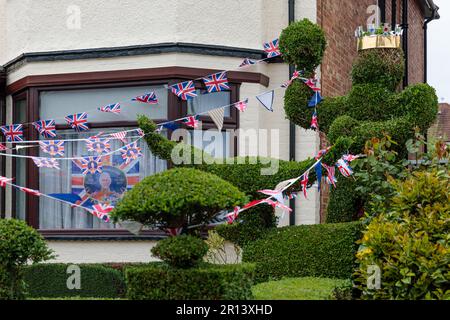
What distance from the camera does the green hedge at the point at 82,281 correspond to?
381 inches

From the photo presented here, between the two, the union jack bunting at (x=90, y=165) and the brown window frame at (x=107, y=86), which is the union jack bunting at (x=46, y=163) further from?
the brown window frame at (x=107, y=86)

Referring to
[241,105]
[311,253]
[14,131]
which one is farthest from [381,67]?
[14,131]

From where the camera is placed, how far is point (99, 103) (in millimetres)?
11117

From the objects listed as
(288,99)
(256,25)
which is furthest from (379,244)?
(256,25)

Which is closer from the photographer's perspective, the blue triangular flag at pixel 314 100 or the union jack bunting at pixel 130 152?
the blue triangular flag at pixel 314 100

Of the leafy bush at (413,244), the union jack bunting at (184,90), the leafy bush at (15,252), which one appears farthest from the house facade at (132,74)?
the leafy bush at (413,244)

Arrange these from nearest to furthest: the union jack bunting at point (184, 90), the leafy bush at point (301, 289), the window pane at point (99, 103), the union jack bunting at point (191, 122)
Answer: the leafy bush at point (301, 289) → the union jack bunting at point (191, 122) → the union jack bunting at point (184, 90) → the window pane at point (99, 103)

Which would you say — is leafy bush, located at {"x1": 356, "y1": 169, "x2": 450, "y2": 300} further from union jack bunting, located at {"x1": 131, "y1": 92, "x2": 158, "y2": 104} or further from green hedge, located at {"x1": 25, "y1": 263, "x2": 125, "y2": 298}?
union jack bunting, located at {"x1": 131, "y1": 92, "x2": 158, "y2": 104}

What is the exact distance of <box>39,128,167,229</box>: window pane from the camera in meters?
11.0

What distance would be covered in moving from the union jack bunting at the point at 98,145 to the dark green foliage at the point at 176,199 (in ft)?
13.6

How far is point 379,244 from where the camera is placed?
22.3 feet

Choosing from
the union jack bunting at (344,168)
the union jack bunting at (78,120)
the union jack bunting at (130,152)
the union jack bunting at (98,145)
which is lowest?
the union jack bunting at (344,168)
